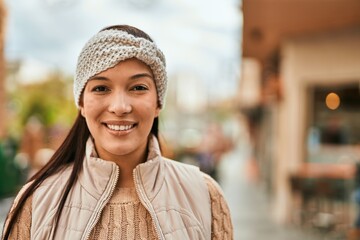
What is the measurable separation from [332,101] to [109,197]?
880cm

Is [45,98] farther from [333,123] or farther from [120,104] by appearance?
[120,104]

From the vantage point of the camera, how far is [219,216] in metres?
1.82

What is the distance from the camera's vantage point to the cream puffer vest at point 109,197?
5.38 ft

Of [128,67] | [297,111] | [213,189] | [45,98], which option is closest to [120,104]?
[128,67]

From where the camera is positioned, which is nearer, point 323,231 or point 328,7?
point 328,7

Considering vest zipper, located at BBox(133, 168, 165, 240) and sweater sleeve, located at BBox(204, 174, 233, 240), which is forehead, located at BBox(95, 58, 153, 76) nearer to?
vest zipper, located at BBox(133, 168, 165, 240)

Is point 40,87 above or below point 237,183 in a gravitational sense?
above

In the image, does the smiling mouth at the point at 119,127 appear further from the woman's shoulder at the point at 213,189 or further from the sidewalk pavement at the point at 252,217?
the sidewalk pavement at the point at 252,217

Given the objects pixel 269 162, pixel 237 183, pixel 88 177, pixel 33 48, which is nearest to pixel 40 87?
pixel 33 48

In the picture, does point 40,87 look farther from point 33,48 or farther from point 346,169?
point 346,169

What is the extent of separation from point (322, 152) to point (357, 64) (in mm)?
→ 1756

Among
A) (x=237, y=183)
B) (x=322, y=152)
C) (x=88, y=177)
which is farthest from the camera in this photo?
(x=237, y=183)

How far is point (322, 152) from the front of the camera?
32.3 ft

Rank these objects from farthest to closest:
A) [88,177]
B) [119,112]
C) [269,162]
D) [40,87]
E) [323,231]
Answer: [40,87]
[269,162]
[323,231]
[88,177]
[119,112]
